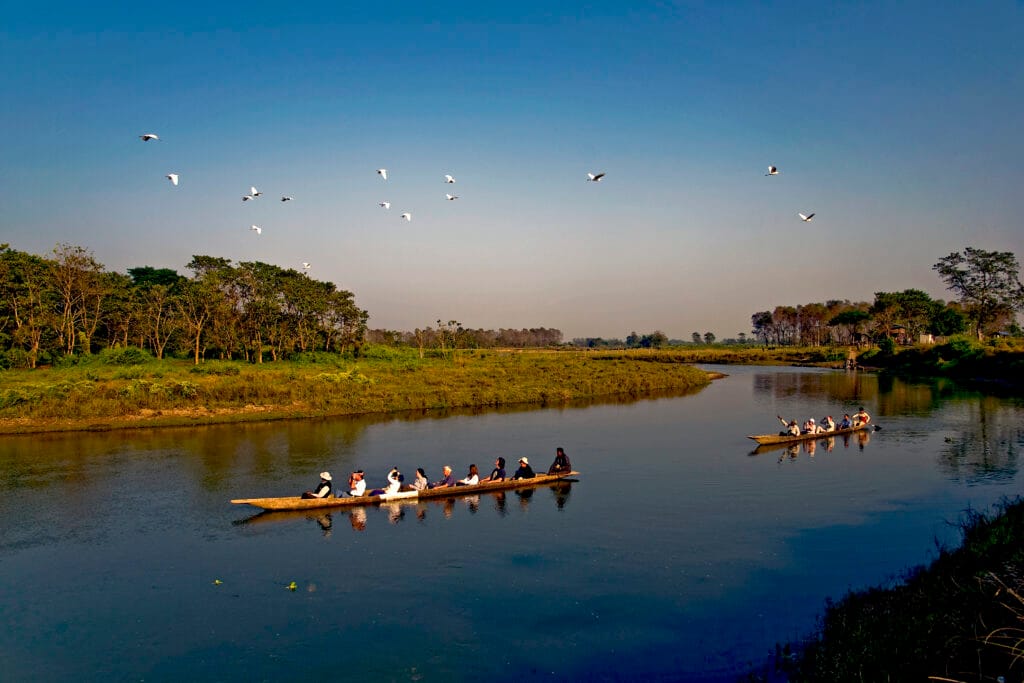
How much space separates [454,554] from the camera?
52.2 ft

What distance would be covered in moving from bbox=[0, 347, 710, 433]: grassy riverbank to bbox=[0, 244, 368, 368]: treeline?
11.4 ft

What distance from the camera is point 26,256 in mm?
48188

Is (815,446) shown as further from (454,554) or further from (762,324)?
(762,324)

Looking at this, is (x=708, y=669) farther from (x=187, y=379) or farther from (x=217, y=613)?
(x=187, y=379)

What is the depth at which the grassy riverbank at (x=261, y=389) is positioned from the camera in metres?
34.0

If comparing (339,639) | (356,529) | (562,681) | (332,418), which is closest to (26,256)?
(332,418)

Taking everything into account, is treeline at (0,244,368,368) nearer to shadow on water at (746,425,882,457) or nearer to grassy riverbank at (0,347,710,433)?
grassy riverbank at (0,347,710,433)

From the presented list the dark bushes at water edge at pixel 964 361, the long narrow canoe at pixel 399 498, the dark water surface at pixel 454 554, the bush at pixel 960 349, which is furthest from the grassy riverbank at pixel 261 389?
the bush at pixel 960 349

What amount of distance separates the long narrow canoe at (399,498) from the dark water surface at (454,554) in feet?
1.52

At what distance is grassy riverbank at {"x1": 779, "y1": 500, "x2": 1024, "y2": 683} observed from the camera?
26.9ft

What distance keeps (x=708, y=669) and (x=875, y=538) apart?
8.41 metres

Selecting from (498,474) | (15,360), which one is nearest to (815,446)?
(498,474)

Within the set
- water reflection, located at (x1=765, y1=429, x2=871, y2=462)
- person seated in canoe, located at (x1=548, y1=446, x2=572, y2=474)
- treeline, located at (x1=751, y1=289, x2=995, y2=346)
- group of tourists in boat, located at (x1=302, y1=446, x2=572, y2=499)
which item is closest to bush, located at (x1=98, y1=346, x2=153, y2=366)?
group of tourists in boat, located at (x1=302, y1=446, x2=572, y2=499)

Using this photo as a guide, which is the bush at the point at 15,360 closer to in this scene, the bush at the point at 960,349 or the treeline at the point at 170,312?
the treeline at the point at 170,312
